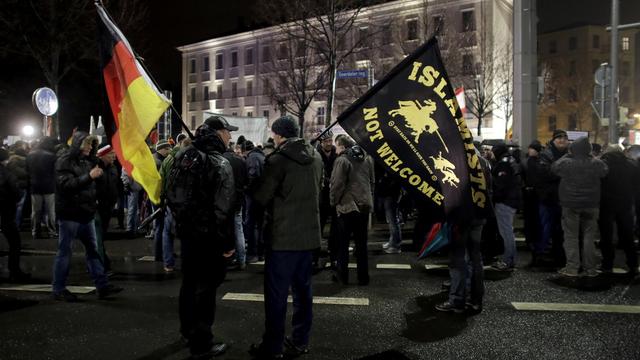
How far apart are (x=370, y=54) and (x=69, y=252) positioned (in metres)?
34.6

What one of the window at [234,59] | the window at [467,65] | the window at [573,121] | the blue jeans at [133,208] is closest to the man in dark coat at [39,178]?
the blue jeans at [133,208]

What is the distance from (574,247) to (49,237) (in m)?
10.1

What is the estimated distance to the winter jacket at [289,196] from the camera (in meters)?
4.73

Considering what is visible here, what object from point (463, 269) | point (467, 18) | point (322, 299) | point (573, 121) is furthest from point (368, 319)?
point (573, 121)

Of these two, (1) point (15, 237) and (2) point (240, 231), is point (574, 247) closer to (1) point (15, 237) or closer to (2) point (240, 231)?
(2) point (240, 231)

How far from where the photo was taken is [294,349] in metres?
4.97

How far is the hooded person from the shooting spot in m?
7.97

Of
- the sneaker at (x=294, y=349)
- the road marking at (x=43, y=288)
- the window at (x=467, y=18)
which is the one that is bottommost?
the sneaker at (x=294, y=349)

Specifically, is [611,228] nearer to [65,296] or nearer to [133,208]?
[65,296]

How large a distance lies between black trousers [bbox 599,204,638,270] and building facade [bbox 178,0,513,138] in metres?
8.95

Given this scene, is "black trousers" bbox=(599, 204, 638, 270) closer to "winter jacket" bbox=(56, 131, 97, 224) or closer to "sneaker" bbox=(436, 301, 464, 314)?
"sneaker" bbox=(436, 301, 464, 314)

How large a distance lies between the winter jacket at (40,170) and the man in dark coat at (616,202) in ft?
33.8

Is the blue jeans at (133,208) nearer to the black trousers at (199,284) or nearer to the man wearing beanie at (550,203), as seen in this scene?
the black trousers at (199,284)

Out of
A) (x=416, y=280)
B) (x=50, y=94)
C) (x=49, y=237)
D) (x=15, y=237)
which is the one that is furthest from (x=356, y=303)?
(x=50, y=94)
